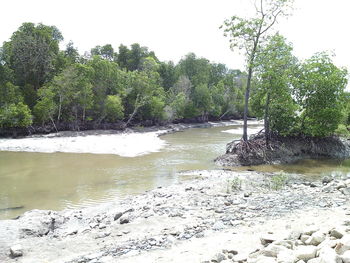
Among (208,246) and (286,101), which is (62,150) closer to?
(286,101)

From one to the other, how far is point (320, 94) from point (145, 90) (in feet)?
106

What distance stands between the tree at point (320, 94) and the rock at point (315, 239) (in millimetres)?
21114

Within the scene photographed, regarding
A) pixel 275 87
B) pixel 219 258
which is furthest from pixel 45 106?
pixel 219 258

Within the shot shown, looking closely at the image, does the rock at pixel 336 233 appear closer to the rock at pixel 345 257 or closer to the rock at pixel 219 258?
the rock at pixel 345 257

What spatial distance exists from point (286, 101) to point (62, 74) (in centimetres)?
2962

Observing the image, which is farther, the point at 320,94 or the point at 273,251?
the point at 320,94

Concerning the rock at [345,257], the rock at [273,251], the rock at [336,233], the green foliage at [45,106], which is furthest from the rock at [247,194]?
the green foliage at [45,106]

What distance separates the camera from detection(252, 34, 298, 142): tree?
24.1m

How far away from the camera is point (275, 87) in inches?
954

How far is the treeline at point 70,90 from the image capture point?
39812 mm

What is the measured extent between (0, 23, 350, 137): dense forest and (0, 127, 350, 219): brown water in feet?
16.7

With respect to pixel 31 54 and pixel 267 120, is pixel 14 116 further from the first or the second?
pixel 267 120

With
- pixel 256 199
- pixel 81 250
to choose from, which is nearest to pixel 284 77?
pixel 256 199

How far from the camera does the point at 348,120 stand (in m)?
39.1
